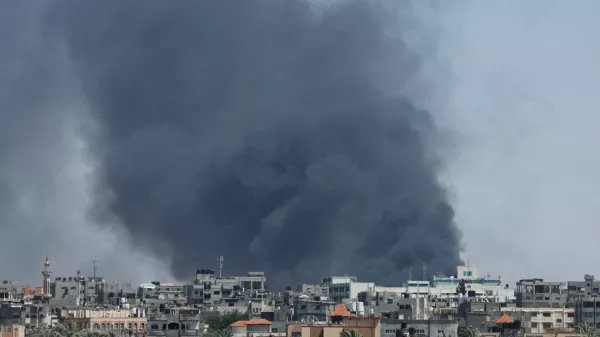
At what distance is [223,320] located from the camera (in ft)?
427

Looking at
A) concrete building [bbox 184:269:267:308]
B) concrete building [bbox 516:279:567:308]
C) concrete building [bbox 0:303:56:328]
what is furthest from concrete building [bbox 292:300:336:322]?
concrete building [bbox 0:303:56:328]

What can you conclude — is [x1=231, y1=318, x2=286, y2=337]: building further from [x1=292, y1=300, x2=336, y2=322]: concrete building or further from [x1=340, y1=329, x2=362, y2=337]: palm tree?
[x1=340, y1=329, x2=362, y2=337]: palm tree

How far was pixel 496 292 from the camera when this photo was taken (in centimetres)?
17962

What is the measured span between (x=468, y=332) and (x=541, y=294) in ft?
166

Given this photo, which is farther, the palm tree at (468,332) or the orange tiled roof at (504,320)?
the orange tiled roof at (504,320)

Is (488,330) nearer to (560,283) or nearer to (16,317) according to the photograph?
(16,317)

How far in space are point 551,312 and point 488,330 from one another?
19393 millimetres

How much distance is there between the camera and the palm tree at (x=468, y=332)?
10362 centimetres

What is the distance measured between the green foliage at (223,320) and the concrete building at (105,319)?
466 centimetres

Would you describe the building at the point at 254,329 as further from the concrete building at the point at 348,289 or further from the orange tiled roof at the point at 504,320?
the concrete building at the point at 348,289

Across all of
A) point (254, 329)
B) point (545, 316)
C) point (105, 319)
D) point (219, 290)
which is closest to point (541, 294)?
point (545, 316)

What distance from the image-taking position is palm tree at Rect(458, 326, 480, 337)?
340 feet

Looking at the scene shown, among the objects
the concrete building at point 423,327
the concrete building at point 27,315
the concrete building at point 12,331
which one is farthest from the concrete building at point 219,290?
the concrete building at point 12,331

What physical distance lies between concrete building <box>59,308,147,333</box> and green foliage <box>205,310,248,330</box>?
4.66 m
